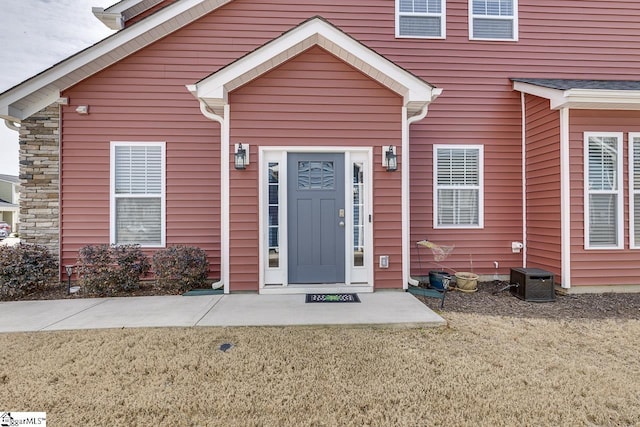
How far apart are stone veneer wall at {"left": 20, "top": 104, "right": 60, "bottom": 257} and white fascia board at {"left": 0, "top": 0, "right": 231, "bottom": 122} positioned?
Answer: 0.23m

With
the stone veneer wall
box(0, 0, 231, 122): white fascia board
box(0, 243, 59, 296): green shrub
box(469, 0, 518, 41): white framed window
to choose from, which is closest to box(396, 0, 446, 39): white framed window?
box(469, 0, 518, 41): white framed window

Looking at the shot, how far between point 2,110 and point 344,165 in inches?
210

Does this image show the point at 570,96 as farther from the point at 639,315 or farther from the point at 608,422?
the point at 608,422

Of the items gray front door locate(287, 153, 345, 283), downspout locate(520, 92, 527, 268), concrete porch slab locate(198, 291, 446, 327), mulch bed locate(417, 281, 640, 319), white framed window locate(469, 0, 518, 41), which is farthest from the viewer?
white framed window locate(469, 0, 518, 41)

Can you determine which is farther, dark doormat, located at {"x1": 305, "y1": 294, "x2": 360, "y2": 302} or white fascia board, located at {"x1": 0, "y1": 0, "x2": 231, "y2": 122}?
white fascia board, located at {"x1": 0, "y1": 0, "x2": 231, "y2": 122}

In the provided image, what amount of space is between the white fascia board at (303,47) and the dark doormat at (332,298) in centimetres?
292

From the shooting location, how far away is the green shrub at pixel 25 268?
4.55 meters

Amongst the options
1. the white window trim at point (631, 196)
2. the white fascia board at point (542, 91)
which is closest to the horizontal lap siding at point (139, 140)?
the white fascia board at point (542, 91)

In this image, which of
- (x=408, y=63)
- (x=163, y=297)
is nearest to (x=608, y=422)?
(x=163, y=297)

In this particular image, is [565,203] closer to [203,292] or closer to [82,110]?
[203,292]

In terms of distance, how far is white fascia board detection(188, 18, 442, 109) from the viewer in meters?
4.34

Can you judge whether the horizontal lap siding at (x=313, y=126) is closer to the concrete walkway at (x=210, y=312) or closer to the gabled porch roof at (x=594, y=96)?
the concrete walkway at (x=210, y=312)

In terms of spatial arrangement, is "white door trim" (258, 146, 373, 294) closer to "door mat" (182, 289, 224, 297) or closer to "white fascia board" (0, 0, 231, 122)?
"door mat" (182, 289, 224, 297)

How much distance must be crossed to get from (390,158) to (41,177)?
19.1 feet
